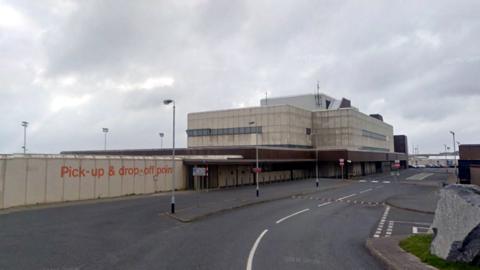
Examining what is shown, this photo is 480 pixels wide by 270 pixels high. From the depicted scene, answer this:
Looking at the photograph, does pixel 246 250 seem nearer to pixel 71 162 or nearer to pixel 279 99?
pixel 71 162

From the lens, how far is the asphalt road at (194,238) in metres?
11.0

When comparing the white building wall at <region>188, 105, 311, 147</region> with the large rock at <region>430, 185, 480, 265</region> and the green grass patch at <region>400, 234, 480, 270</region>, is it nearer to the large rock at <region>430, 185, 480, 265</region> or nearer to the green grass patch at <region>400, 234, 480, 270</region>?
the green grass patch at <region>400, 234, 480, 270</region>

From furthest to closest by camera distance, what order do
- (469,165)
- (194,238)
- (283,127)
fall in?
(283,127) < (469,165) < (194,238)

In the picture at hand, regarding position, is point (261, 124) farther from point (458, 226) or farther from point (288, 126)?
point (458, 226)

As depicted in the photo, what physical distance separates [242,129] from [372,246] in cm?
6723

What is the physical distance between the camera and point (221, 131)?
8206cm

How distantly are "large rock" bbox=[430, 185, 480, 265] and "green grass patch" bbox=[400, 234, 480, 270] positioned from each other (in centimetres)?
16

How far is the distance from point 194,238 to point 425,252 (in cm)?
838

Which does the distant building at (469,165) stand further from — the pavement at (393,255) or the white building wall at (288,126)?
the pavement at (393,255)

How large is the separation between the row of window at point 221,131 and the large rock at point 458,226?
65.3 metres

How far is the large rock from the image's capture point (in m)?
9.53

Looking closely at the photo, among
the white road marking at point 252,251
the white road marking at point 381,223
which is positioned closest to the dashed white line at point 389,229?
the white road marking at point 381,223

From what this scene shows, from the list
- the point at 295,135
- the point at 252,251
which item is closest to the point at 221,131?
the point at 295,135

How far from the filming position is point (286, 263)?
10.8 meters
